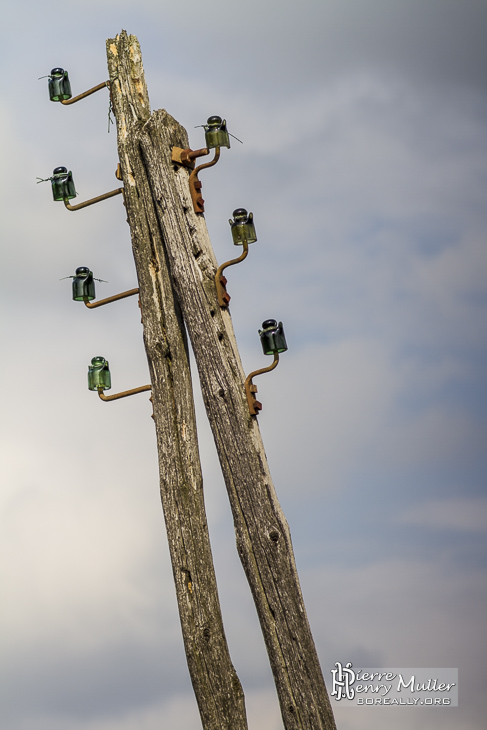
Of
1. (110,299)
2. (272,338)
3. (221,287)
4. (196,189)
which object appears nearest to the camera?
(272,338)

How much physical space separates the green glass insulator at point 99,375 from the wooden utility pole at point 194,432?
487mm

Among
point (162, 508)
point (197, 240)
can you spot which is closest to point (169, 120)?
point (197, 240)

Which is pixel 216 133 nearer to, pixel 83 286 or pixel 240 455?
pixel 83 286

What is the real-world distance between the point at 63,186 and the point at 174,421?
69.0 inches

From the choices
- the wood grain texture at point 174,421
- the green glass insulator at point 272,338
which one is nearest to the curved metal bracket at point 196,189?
the wood grain texture at point 174,421

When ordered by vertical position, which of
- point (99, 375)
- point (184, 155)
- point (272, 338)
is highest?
point (184, 155)

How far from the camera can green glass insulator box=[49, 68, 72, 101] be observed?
646 centimetres

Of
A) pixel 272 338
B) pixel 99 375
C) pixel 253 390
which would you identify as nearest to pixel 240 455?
pixel 253 390

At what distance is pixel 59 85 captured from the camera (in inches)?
254

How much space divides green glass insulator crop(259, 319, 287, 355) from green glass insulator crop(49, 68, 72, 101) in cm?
211

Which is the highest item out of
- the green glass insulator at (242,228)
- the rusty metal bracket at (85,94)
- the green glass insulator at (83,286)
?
the rusty metal bracket at (85,94)

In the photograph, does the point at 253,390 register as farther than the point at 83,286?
No

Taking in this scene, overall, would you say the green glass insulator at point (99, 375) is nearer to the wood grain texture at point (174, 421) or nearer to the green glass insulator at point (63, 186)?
the wood grain texture at point (174, 421)

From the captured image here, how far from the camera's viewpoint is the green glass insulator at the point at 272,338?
562 centimetres
